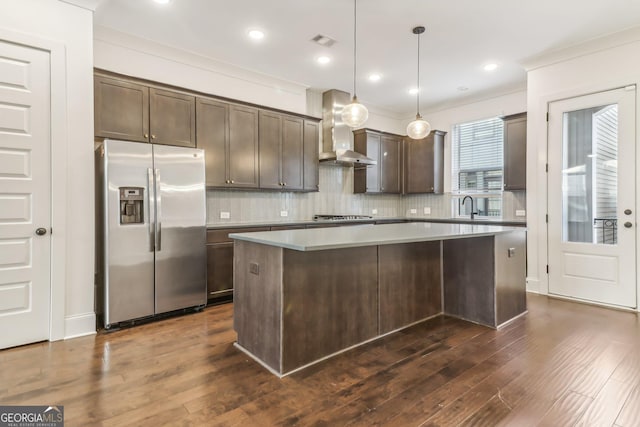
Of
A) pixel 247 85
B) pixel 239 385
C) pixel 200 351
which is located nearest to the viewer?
pixel 239 385

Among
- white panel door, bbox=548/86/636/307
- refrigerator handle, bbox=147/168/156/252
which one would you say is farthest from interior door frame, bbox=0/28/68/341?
white panel door, bbox=548/86/636/307

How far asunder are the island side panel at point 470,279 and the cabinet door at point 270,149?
2.40 metres

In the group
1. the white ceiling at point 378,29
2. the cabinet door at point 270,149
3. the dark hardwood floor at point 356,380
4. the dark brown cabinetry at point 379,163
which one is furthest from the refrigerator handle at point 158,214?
the dark brown cabinetry at point 379,163

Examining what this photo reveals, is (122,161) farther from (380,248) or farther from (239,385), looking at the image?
(380,248)

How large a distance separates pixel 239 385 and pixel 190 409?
12.8 inches

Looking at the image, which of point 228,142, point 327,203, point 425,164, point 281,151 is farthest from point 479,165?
point 228,142

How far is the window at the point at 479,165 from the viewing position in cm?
568

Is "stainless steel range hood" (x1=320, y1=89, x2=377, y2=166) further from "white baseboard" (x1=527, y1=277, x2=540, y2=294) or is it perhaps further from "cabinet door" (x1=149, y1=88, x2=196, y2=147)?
"white baseboard" (x1=527, y1=277, x2=540, y2=294)

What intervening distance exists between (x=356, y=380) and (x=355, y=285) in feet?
2.40

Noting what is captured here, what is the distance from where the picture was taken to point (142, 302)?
3.22 m

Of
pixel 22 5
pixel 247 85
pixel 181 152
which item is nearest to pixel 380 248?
pixel 181 152

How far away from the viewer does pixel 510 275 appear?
3322mm

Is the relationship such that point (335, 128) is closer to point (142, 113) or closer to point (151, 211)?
point (142, 113)

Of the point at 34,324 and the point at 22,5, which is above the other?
the point at 22,5
